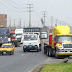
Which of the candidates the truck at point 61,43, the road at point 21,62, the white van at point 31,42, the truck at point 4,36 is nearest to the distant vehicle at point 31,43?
the white van at point 31,42

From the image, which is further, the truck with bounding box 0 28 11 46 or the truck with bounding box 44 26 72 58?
the truck with bounding box 0 28 11 46

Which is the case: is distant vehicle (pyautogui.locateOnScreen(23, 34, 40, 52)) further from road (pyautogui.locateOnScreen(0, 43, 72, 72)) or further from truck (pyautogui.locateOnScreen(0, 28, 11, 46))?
road (pyautogui.locateOnScreen(0, 43, 72, 72))

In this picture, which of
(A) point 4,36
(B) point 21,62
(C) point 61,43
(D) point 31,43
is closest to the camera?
(B) point 21,62

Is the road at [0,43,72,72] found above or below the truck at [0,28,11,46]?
below

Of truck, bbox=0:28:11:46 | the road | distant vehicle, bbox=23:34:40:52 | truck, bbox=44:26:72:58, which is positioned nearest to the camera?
the road

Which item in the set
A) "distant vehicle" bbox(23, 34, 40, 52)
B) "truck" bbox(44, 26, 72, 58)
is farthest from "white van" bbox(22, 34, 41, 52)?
"truck" bbox(44, 26, 72, 58)

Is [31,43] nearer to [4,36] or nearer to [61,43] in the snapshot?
[4,36]

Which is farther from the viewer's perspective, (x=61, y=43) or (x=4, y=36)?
(x=4, y=36)

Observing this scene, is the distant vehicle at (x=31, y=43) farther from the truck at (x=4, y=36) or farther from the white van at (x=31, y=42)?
the truck at (x=4, y=36)

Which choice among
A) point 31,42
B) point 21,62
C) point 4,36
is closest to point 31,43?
point 31,42

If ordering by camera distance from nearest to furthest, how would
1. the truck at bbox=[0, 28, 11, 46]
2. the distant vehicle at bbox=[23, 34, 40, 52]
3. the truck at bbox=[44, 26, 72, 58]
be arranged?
the truck at bbox=[44, 26, 72, 58] → the distant vehicle at bbox=[23, 34, 40, 52] → the truck at bbox=[0, 28, 11, 46]

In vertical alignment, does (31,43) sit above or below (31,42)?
below

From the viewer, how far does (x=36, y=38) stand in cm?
4003

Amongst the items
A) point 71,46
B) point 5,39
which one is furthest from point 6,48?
point 5,39
